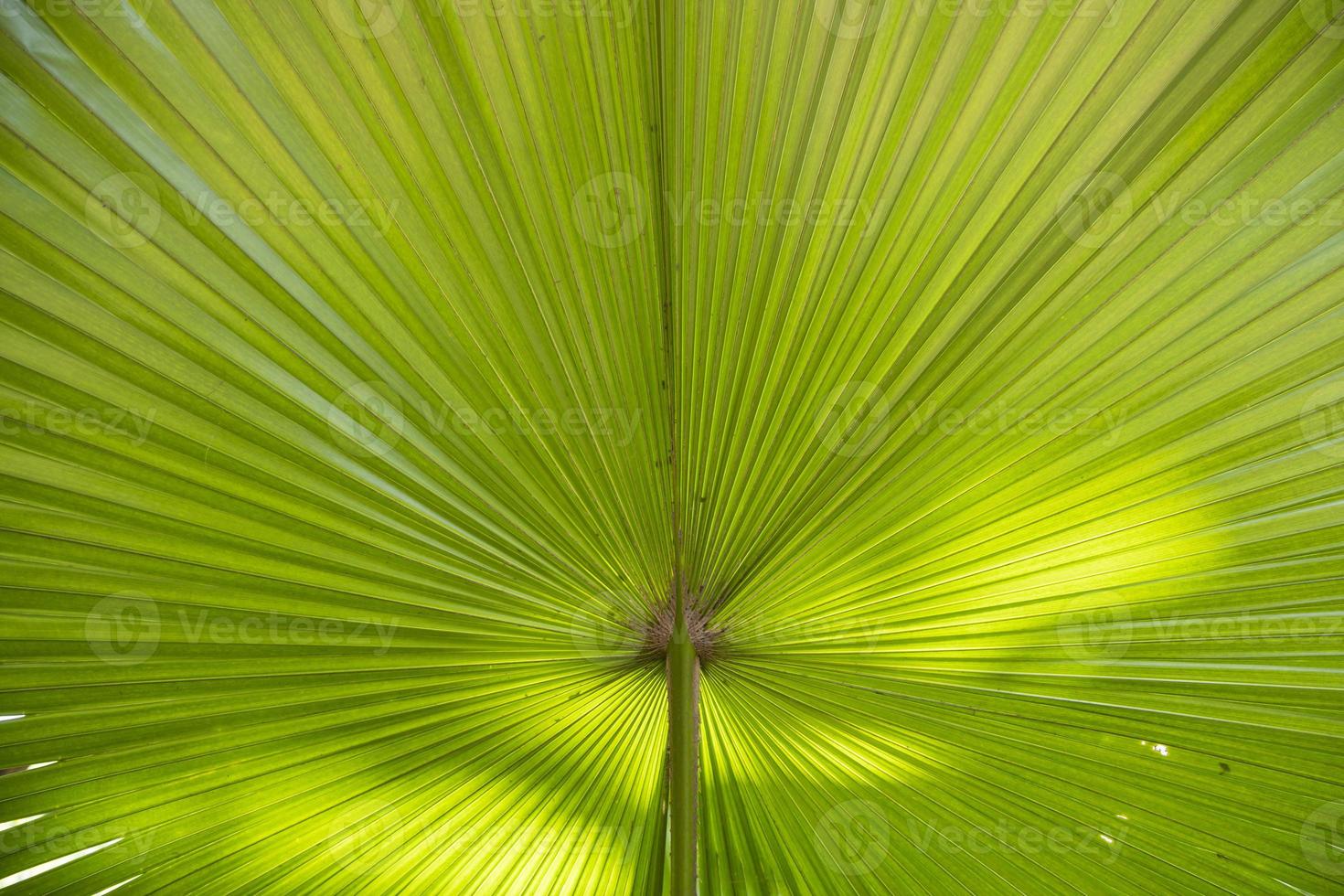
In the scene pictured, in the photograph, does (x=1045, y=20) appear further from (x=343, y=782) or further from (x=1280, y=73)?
(x=343, y=782)
